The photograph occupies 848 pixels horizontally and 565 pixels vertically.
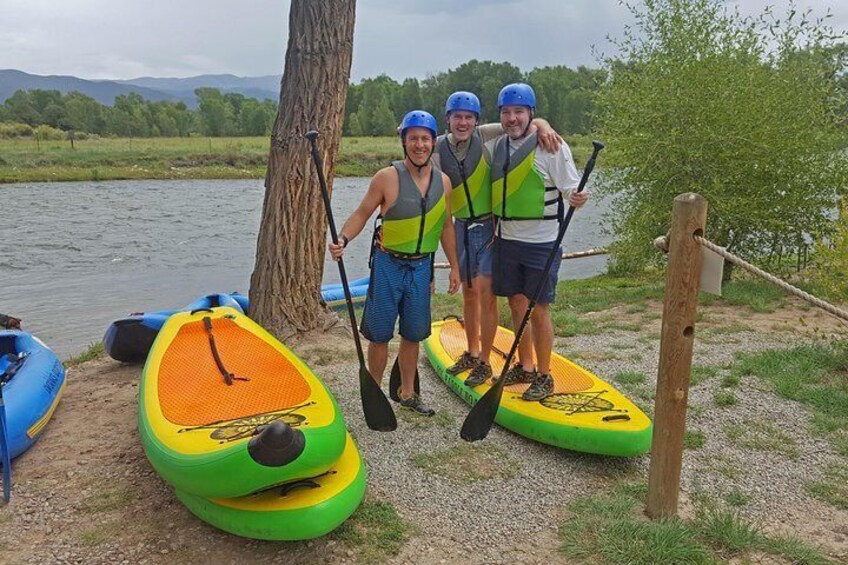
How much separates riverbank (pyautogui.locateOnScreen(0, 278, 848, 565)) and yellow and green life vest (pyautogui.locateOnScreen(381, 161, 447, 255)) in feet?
3.92

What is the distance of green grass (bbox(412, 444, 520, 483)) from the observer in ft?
12.1

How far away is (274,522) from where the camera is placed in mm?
2904

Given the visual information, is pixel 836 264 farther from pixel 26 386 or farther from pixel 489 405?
pixel 26 386

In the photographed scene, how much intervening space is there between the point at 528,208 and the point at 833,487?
2.24 m

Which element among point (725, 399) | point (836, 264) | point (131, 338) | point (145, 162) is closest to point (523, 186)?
point (725, 399)

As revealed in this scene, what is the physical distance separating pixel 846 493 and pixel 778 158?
208 inches

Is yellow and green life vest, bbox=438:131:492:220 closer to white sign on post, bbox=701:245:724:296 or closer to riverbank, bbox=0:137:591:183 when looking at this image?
white sign on post, bbox=701:245:724:296

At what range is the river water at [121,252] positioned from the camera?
10.8 meters

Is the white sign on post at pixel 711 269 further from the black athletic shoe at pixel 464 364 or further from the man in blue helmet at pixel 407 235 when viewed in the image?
the black athletic shoe at pixel 464 364

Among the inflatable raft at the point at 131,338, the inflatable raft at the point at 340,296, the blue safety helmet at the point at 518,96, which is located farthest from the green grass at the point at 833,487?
the inflatable raft at the point at 340,296

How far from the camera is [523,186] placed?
13.3ft

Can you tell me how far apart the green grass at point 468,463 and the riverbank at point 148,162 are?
2794 cm

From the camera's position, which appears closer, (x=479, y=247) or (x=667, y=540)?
(x=667, y=540)

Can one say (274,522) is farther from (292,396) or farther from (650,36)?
(650,36)
